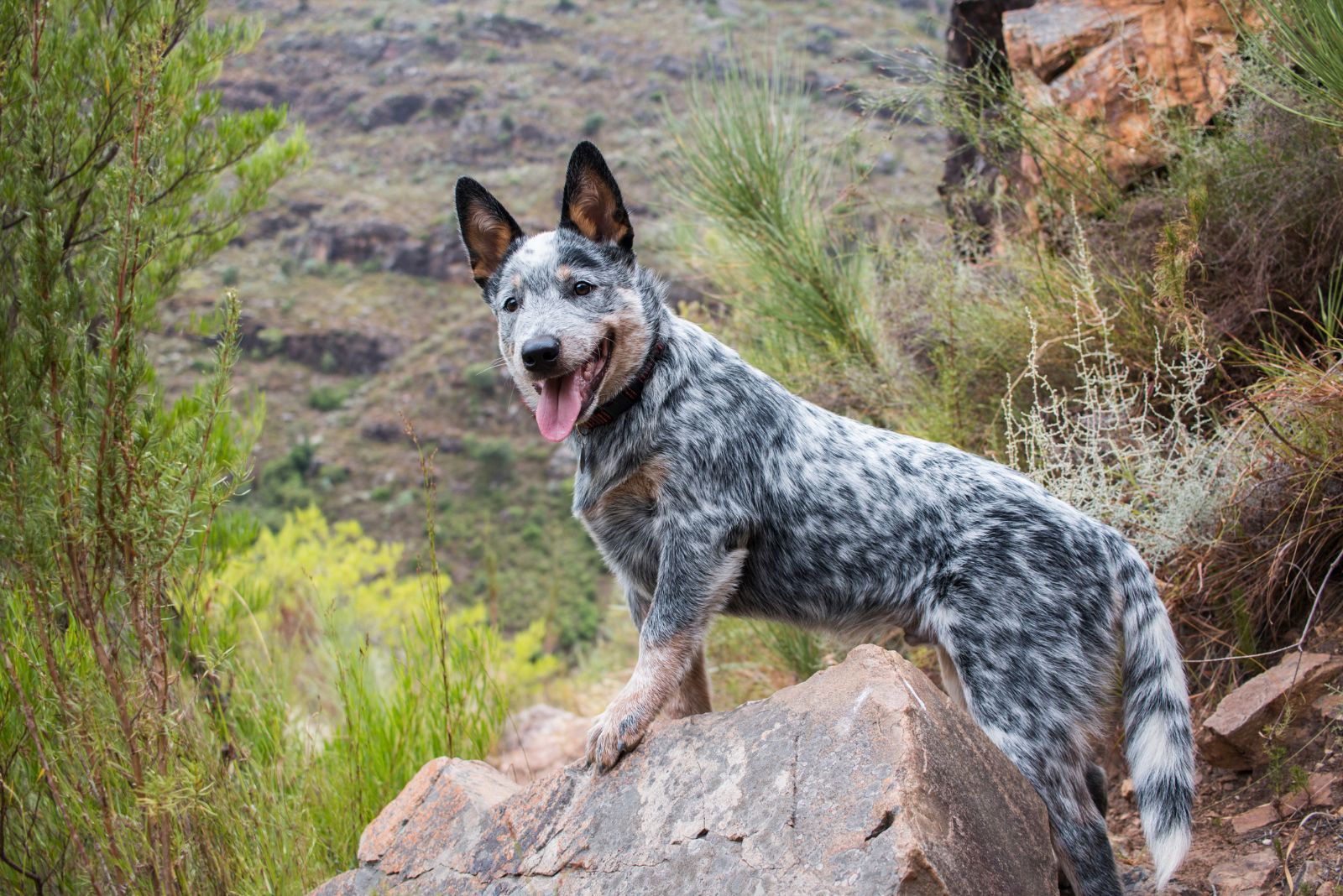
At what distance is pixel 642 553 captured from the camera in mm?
3260

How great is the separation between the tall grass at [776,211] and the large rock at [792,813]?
344 centimetres

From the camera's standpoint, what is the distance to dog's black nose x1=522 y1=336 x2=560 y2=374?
294cm

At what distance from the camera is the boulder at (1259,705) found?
11.5ft

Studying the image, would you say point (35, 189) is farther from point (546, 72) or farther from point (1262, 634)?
point (546, 72)

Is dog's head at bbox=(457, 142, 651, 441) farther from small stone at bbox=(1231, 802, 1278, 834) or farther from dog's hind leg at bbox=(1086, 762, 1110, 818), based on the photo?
small stone at bbox=(1231, 802, 1278, 834)

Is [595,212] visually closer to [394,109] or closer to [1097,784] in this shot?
[1097,784]

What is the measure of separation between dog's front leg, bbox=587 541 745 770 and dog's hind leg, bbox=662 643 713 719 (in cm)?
38

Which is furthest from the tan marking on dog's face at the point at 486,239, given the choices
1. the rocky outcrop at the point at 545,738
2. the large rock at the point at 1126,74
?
the rocky outcrop at the point at 545,738

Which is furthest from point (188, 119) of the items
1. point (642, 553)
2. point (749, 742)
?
point (749, 742)

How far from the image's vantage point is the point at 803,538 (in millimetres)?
3178

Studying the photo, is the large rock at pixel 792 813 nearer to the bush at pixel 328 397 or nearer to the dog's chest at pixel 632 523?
the dog's chest at pixel 632 523

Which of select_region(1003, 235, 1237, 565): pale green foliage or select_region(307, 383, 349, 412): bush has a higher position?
select_region(1003, 235, 1237, 565): pale green foliage

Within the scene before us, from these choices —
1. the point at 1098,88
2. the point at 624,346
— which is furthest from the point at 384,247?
the point at 624,346

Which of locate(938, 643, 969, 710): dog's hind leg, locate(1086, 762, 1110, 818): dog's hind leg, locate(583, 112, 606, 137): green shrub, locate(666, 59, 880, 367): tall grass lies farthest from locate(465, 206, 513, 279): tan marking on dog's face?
locate(583, 112, 606, 137): green shrub
